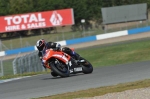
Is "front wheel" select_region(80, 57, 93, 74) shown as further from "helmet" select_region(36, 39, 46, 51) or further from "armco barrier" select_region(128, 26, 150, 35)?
"armco barrier" select_region(128, 26, 150, 35)

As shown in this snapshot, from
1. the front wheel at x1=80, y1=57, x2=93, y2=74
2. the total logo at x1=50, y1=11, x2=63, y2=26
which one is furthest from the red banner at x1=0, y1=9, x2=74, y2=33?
the front wheel at x1=80, y1=57, x2=93, y2=74

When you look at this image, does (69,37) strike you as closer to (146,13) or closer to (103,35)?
(103,35)

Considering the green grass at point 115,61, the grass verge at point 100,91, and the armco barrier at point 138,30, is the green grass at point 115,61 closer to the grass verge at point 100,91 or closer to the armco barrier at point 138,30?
the grass verge at point 100,91

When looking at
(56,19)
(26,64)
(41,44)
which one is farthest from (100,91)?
(56,19)

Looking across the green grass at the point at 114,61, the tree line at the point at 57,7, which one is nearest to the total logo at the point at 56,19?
the tree line at the point at 57,7

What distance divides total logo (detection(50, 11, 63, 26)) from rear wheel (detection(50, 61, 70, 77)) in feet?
129

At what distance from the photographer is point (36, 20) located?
176 feet

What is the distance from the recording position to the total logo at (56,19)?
54.0 metres

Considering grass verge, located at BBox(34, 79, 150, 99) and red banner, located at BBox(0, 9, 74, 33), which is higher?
grass verge, located at BBox(34, 79, 150, 99)

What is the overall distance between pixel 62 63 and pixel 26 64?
1046 centimetres

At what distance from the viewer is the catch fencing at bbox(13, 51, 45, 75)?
922 inches

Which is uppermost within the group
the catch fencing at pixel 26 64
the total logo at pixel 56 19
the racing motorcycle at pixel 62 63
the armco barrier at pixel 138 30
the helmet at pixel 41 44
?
the helmet at pixel 41 44

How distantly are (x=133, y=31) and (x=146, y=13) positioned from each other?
336 inches

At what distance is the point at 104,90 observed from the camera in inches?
395
